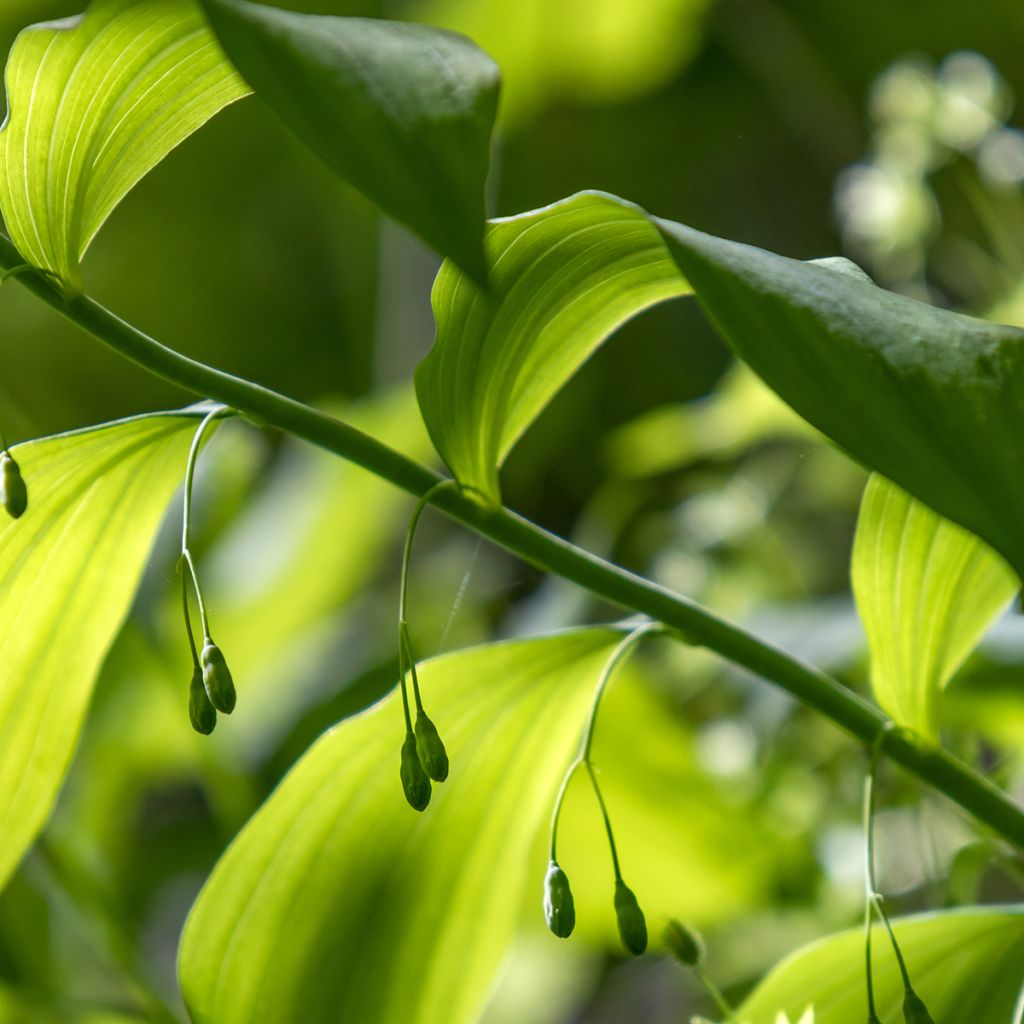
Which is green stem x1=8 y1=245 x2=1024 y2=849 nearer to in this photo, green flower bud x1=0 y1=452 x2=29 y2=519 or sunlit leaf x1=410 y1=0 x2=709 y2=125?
green flower bud x1=0 y1=452 x2=29 y2=519

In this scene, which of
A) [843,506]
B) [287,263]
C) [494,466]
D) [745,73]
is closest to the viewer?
[494,466]

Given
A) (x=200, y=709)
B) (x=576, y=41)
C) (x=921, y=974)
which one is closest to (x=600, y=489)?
(x=576, y=41)

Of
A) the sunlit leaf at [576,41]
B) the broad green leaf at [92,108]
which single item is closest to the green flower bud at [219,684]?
A: the broad green leaf at [92,108]

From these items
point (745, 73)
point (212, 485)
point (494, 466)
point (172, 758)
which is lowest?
point (172, 758)

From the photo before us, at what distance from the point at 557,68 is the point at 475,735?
1433 millimetres

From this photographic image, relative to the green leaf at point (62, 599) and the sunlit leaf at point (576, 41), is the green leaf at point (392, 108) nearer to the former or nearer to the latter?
the green leaf at point (62, 599)

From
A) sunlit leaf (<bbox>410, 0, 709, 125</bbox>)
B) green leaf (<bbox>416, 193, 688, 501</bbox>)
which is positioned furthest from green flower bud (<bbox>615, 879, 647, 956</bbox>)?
sunlit leaf (<bbox>410, 0, 709, 125</bbox>)

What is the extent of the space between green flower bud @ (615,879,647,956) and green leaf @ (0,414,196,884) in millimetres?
182

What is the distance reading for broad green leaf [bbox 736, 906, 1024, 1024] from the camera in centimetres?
38

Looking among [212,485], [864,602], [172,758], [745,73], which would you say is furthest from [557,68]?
[864,602]

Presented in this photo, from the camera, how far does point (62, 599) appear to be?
0.36 meters

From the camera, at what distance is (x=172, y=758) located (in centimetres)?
105

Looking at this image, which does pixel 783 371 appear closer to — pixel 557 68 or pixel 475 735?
pixel 475 735

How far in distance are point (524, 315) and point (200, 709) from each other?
0.13 m
